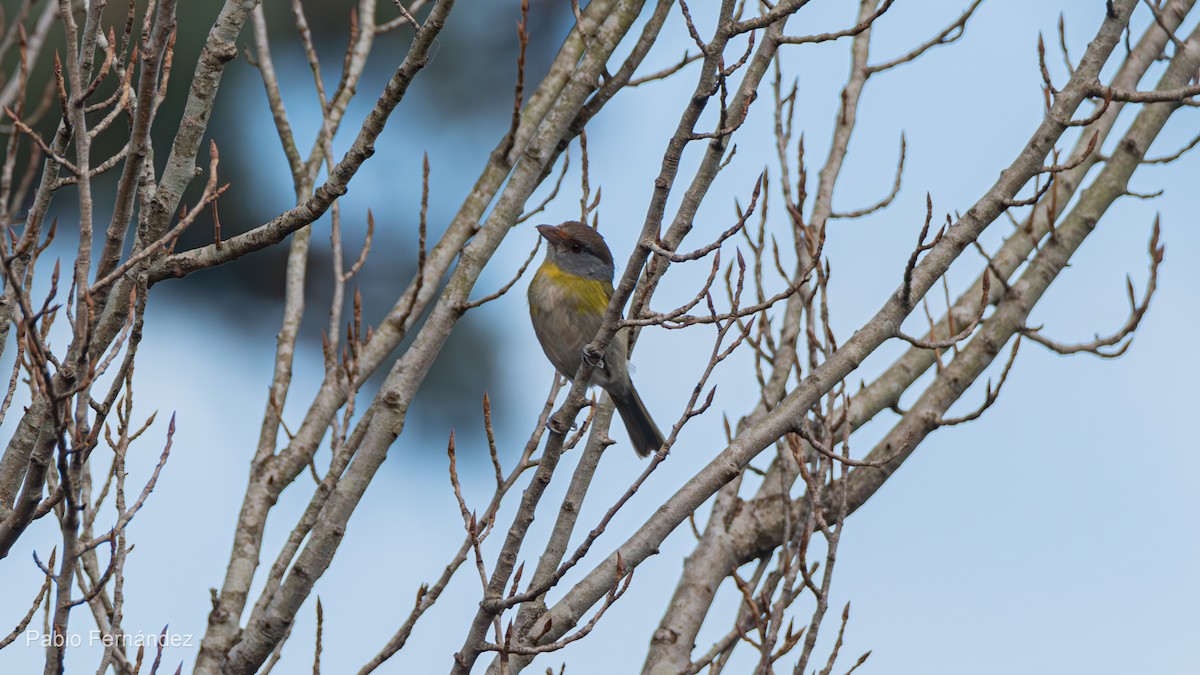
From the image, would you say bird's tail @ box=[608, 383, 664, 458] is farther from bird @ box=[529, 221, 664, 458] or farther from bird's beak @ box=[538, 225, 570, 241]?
bird's beak @ box=[538, 225, 570, 241]

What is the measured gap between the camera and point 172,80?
10102mm

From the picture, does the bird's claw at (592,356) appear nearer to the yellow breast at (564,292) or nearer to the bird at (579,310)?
the bird at (579,310)

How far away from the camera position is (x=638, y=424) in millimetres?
5293

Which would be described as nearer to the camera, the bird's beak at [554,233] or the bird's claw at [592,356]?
the bird's claw at [592,356]

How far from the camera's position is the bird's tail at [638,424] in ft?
17.0

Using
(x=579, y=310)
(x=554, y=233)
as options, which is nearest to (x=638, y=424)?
(x=579, y=310)

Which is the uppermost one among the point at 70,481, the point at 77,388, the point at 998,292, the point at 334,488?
the point at 998,292

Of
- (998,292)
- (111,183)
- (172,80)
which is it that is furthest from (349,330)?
(111,183)

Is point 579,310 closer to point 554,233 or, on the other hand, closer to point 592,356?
point 554,233

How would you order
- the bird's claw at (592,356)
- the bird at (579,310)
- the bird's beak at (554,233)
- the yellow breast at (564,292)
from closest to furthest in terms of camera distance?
1. the bird's claw at (592,356)
2. the bird at (579,310)
3. the yellow breast at (564,292)
4. the bird's beak at (554,233)

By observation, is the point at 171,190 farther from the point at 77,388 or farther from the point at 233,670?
the point at 233,670

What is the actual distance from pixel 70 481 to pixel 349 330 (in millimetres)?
1359

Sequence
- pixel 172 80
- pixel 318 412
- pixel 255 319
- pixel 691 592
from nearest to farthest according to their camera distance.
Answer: pixel 318 412 → pixel 691 592 → pixel 172 80 → pixel 255 319

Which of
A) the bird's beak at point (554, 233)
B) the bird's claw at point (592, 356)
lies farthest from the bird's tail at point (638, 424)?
the bird's claw at point (592, 356)
